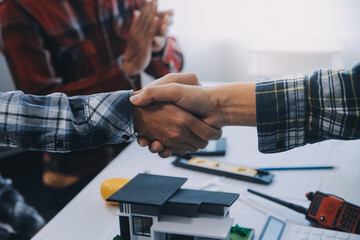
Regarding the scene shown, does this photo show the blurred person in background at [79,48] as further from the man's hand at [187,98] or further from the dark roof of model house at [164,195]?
the dark roof of model house at [164,195]

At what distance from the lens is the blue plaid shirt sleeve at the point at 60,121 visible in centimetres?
89

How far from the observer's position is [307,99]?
84cm

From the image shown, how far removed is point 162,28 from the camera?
1.63m

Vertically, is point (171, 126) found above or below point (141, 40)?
below

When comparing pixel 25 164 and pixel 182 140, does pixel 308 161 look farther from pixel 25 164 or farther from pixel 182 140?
pixel 25 164

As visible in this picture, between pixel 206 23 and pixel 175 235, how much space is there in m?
1.77

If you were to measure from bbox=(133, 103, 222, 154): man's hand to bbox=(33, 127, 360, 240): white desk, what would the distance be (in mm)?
77

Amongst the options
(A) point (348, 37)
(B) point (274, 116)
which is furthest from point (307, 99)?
(A) point (348, 37)

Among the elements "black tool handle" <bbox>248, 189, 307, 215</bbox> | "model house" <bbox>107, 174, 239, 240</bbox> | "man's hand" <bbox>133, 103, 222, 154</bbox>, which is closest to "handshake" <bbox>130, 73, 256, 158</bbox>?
"man's hand" <bbox>133, 103, 222, 154</bbox>

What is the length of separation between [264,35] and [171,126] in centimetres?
138

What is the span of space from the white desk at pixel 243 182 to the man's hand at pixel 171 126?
77mm

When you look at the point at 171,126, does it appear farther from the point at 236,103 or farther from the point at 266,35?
the point at 266,35

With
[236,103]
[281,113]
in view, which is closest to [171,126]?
[236,103]

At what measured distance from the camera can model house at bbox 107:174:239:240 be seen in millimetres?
678
